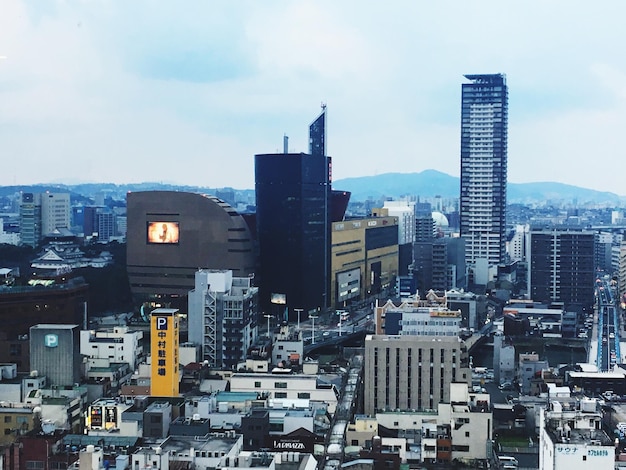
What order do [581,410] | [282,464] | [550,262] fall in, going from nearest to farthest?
[581,410], [282,464], [550,262]

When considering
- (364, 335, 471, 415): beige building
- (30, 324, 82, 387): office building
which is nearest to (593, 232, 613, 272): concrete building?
(364, 335, 471, 415): beige building

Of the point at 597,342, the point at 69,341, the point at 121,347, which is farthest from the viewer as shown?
the point at 597,342

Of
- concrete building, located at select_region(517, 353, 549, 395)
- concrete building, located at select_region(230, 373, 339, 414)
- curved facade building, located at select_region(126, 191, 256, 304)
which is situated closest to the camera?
concrete building, located at select_region(230, 373, 339, 414)

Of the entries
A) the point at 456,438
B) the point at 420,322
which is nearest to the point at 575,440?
the point at 456,438

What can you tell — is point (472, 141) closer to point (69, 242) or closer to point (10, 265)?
point (69, 242)

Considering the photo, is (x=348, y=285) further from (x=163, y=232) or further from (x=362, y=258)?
(x=163, y=232)

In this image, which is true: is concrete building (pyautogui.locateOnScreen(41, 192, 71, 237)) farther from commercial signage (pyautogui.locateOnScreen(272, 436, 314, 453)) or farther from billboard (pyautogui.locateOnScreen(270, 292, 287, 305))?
commercial signage (pyautogui.locateOnScreen(272, 436, 314, 453))

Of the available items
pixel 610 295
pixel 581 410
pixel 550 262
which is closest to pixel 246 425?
pixel 581 410

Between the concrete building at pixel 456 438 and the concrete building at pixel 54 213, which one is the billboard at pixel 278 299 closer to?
the concrete building at pixel 456 438

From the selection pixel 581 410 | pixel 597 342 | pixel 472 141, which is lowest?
pixel 597 342
